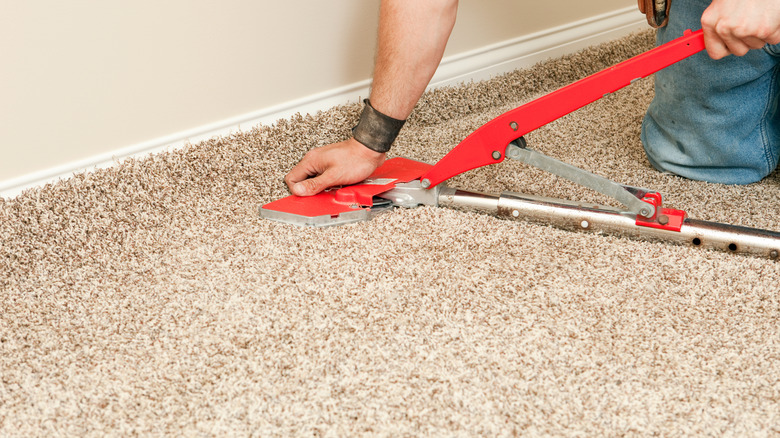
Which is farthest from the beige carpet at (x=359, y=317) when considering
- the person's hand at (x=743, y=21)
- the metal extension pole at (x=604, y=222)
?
the person's hand at (x=743, y=21)

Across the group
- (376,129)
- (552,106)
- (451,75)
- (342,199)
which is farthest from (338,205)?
(451,75)

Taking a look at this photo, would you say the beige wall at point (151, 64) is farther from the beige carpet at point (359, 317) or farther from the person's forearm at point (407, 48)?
the person's forearm at point (407, 48)

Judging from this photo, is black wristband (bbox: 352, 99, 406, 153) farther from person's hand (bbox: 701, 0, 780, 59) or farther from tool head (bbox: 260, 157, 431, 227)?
person's hand (bbox: 701, 0, 780, 59)

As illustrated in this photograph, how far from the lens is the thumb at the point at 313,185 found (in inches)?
46.3

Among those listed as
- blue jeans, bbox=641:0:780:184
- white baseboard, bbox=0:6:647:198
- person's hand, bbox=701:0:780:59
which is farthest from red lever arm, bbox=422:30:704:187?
white baseboard, bbox=0:6:647:198

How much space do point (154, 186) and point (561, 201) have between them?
0.75 m

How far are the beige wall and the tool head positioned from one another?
0.29 meters

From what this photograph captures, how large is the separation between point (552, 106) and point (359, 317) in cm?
46

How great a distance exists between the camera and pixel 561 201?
1094 millimetres

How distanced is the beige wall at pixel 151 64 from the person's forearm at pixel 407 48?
10.9 inches

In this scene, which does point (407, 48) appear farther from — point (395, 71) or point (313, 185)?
point (313, 185)

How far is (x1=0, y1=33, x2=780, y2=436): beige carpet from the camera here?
727 mm

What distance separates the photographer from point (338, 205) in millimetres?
1155

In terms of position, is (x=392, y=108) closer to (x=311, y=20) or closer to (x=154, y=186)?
(x=311, y=20)
